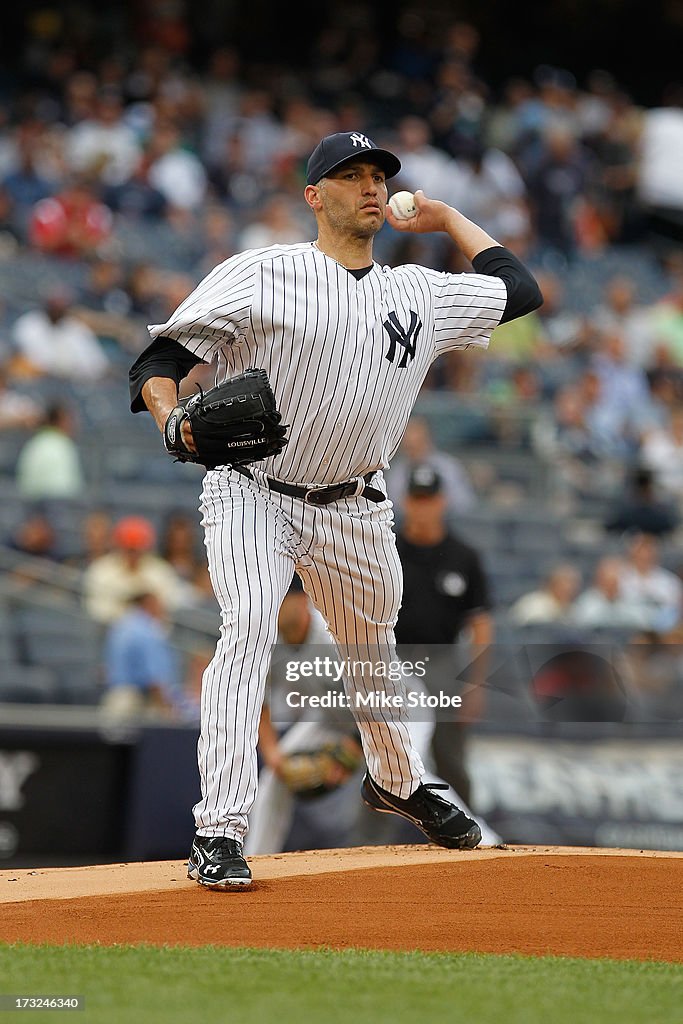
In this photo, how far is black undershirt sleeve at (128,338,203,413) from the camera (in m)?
4.47

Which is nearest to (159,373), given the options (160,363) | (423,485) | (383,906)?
(160,363)

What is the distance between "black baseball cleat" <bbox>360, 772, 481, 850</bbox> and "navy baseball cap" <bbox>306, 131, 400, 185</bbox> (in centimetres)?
190

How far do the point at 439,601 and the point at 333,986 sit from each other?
3.91m

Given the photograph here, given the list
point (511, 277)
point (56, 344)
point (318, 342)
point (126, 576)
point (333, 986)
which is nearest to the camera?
point (333, 986)

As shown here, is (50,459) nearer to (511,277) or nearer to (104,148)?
(104,148)

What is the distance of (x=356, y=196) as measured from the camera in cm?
457

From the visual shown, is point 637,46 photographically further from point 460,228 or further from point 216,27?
point 460,228

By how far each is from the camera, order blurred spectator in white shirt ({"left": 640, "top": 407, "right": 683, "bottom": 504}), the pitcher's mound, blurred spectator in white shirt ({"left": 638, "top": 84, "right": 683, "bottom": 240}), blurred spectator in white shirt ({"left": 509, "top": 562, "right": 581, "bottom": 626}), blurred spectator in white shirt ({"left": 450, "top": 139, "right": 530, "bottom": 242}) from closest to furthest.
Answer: the pitcher's mound
blurred spectator in white shirt ({"left": 509, "top": 562, "right": 581, "bottom": 626})
blurred spectator in white shirt ({"left": 640, "top": 407, "right": 683, "bottom": 504})
blurred spectator in white shirt ({"left": 450, "top": 139, "right": 530, "bottom": 242})
blurred spectator in white shirt ({"left": 638, "top": 84, "right": 683, "bottom": 240})

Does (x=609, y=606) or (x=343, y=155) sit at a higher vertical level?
(x=343, y=155)

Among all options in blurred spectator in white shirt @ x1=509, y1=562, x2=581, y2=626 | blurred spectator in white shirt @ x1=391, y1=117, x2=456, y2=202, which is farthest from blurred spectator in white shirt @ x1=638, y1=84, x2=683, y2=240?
blurred spectator in white shirt @ x1=509, y1=562, x2=581, y2=626

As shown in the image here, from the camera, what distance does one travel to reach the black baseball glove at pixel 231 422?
13.9 ft

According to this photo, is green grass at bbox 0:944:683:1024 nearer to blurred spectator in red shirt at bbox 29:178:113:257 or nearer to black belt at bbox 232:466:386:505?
black belt at bbox 232:466:386:505

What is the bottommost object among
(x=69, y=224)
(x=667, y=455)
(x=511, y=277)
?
(x=511, y=277)

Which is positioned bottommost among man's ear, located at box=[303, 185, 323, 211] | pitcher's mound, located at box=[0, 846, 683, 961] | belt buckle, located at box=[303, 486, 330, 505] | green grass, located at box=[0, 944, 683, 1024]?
green grass, located at box=[0, 944, 683, 1024]
